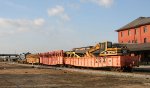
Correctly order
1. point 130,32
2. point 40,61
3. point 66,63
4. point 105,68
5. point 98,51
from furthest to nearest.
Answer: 1. point 130,32
2. point 40,61
3. point 66,63
4. point 98,51
5. point 105,68

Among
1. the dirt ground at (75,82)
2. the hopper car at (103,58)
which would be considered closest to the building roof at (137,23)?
the hopper car at (103,58)

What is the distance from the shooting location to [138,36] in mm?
72688

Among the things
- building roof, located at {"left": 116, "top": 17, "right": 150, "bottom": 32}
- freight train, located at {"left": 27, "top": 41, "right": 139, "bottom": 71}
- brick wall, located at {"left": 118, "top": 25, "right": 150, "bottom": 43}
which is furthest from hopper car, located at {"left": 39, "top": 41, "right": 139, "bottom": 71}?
building roof, located at {"left": 116, "top": 17, "right": 150, "bottom": 32}

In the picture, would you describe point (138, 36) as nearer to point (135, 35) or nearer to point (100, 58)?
point (135, 35)

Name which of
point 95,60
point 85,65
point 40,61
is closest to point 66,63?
point 85,65

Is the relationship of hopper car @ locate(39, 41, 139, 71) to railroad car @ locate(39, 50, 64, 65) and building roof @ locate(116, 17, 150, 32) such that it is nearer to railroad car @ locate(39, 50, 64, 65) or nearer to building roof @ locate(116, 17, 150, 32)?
railroad car @ locate(39, 50, 64, 65)

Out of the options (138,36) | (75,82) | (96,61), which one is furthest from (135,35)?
(75,82)

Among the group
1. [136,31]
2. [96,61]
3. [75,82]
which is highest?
[136,31]

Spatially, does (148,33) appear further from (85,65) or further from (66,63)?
(85,65)

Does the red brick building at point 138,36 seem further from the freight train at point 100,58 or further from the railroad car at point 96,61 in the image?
the railroad car at point 96,61

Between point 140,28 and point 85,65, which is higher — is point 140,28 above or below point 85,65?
above

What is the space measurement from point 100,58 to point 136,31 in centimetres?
3664

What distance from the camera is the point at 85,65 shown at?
42.9m

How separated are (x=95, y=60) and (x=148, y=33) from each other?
31749mm
